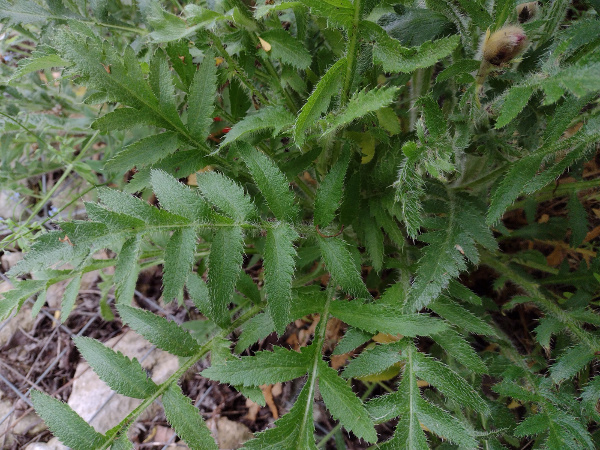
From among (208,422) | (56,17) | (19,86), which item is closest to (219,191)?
(56,17)

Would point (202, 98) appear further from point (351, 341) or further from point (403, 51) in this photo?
point (351, 341)

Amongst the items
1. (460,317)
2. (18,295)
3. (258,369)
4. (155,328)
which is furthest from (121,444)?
(460,317)

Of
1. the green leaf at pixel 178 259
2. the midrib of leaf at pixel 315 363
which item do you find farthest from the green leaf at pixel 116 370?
the midrib of leaf at pixel 315 363

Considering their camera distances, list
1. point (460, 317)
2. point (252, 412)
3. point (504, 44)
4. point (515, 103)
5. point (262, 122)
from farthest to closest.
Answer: point (252, 412) → point (460, 317) → point (262, 122) → point (504, 44) → point (515, 103)

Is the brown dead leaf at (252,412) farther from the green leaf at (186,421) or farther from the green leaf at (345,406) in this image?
the green leaf at (345,406)

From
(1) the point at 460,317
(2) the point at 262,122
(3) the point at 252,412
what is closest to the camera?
(2) the point at 262,122

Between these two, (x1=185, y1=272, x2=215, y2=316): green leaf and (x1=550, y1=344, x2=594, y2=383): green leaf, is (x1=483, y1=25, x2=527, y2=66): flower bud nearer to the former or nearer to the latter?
(x1=550, y1=344, x2=594, y2=383): green leaf

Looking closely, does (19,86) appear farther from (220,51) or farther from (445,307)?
(445,307)
